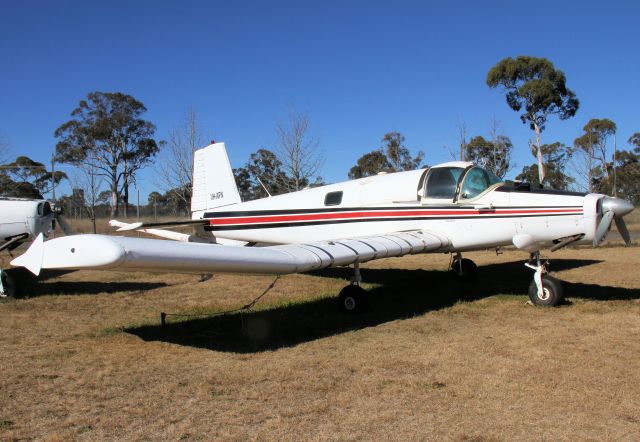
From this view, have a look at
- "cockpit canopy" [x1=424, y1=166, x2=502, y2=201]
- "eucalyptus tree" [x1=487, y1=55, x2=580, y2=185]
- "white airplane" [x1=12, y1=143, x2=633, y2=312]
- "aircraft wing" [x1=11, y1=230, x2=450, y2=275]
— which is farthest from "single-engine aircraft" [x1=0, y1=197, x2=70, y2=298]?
"eucalyptus tree" [x1=487, y1=55, x2=580, y2=185]

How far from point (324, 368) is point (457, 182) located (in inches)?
190

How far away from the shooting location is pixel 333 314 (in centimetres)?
802

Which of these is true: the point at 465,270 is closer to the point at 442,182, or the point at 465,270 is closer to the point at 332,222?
the point at 442,182

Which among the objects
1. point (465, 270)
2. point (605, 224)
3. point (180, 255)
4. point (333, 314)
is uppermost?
point (605, 224)

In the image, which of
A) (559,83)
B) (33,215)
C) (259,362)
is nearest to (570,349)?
(259,362)

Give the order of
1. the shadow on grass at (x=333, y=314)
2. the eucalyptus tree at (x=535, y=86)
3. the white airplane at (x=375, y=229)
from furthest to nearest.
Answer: the eucalyptus tree at (x=535, y=86) → the shadow on grass at (x=333, y=314) → the white airplane at (x=375, y=229)

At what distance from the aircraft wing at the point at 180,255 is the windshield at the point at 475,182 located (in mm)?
1721

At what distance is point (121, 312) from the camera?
8484mm

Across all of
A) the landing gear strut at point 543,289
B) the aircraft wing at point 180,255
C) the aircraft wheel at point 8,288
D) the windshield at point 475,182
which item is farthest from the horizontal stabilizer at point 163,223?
the landing gear strut at point 543,289

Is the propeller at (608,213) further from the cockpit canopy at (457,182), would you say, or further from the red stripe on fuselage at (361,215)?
the cockpit canopy at (457,182)

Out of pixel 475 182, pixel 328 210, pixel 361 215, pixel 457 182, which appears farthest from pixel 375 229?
pixel 475 182

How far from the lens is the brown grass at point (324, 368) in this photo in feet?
12.3

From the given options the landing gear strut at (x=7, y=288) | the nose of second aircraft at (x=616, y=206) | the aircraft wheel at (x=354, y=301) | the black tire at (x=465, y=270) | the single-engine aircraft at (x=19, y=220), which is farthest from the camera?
→ the black tire at (x=465, y=270)

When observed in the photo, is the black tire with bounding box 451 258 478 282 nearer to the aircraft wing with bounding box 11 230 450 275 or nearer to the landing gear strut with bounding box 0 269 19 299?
the aircraft wing with bounding box 11 230 450 275
